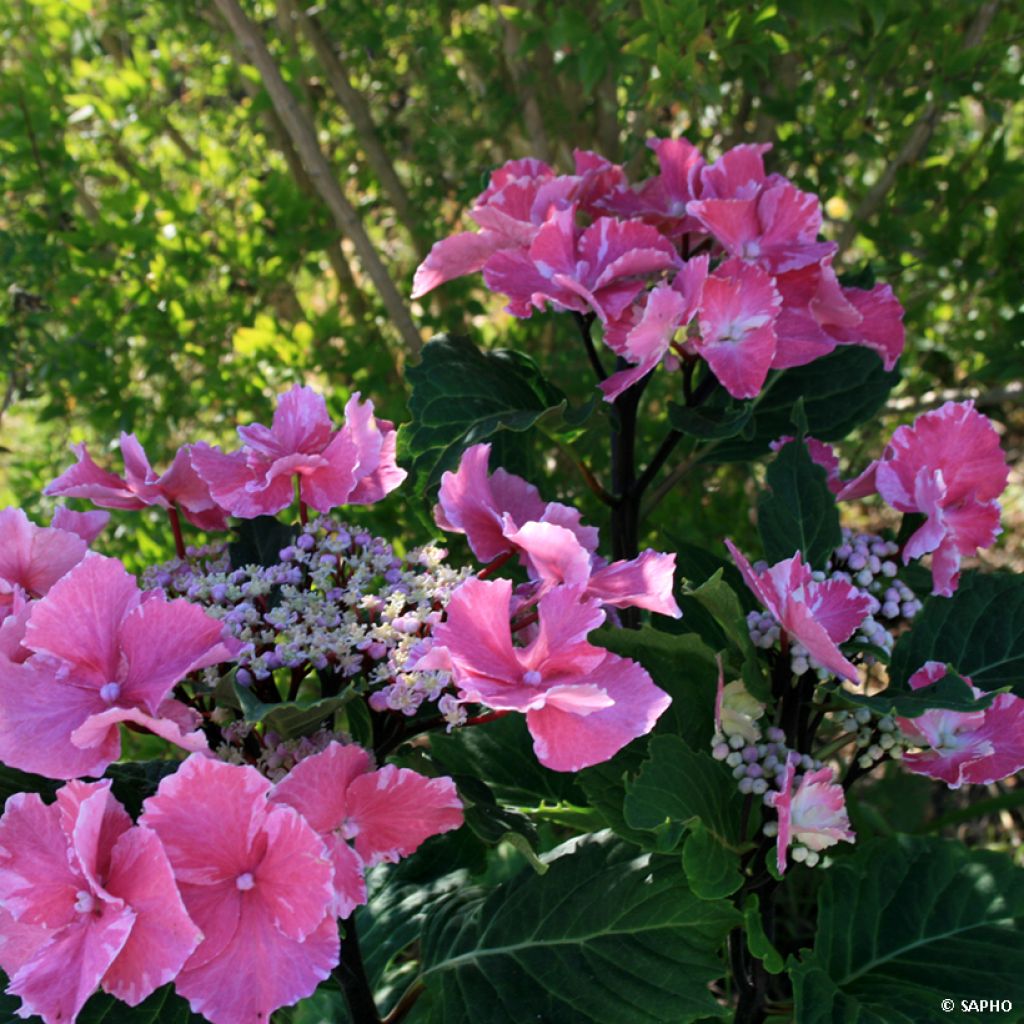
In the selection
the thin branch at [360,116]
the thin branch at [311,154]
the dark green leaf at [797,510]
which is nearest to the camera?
the dark green leaf at [797,510]

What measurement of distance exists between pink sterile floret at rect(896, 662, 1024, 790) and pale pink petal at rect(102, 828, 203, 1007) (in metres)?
0.54

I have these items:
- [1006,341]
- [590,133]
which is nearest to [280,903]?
[1006,341]

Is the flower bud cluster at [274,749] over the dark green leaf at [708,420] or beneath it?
over

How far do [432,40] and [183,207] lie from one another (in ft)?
1.52

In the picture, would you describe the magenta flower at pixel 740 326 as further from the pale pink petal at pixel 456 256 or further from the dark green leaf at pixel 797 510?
the pale pink petal at pixel 456 256

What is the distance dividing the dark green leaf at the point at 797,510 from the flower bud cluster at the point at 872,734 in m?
0.14

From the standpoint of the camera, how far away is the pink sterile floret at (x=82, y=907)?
626mm

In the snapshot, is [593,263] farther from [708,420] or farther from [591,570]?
[591,570]

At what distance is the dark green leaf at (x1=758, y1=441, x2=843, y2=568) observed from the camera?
980 millimetres

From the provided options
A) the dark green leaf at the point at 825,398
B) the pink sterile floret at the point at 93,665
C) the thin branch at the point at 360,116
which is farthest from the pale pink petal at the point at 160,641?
the thin branch at the point at 360,116

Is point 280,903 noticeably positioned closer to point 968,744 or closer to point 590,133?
point 968,744

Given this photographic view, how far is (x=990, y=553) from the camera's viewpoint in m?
2.80

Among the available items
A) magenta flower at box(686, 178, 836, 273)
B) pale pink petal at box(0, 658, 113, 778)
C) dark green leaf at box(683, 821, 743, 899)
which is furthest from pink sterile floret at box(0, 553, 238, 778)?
magenta flower at box(686, 178, 836, 273)

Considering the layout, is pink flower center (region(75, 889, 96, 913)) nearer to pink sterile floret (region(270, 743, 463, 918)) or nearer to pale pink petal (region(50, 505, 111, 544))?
pink sterile floret (region(270, 743, 463, 918))
